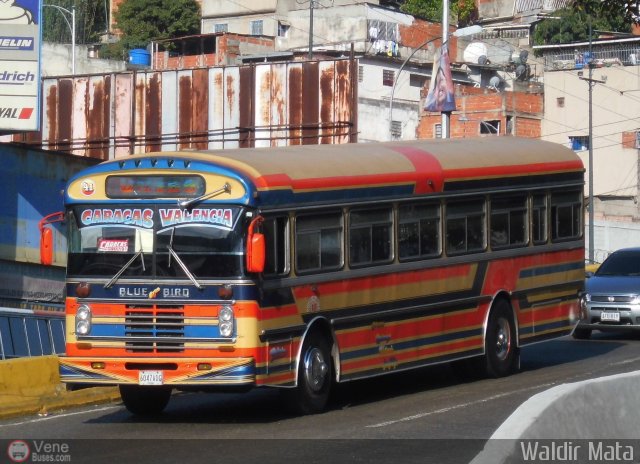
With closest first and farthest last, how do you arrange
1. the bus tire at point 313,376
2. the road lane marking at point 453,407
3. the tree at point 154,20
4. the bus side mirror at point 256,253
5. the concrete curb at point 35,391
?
the bus side mirror at point 256,253, the road lane marking at point 453,407, the bus tire at point 313,376, the concrete curb at point 35,391, the tree at point 154,20

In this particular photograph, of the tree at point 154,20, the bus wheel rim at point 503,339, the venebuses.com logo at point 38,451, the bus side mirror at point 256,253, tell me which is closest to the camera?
the venebuses.com logo at point 38,451

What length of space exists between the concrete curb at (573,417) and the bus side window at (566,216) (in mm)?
8795

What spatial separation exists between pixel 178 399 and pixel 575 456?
8.03 m

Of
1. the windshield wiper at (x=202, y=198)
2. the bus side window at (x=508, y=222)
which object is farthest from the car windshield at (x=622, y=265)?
the windshield wiper at (x=202, y=198)

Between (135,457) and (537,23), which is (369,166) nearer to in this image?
(135,457)

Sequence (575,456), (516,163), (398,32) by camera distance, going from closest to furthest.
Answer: (575,456)
(516,163)
(398,32)

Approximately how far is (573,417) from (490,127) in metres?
55.5

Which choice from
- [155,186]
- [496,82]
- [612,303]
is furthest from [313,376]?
[496,82]

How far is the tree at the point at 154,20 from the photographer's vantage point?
8581 cm

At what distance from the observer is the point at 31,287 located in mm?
24875

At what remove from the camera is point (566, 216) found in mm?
18531

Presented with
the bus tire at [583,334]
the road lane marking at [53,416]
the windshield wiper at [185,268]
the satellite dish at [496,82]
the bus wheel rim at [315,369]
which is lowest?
the bus tire at [583,334]

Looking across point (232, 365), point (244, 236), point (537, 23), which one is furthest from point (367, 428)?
point (537, 23)

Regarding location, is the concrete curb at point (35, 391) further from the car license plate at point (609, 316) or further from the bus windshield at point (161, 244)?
the car license plate at point (609, 316)
